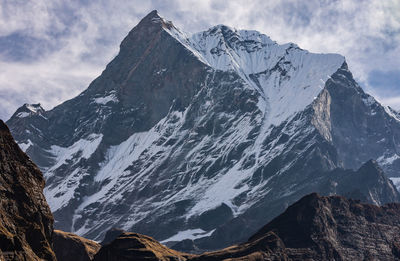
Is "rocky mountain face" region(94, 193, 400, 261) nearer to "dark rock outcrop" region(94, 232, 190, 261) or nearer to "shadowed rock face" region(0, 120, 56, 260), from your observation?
"dark rock outcrop" region(94, 232, 190, 261)

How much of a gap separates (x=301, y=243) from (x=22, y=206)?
9536 centimetres

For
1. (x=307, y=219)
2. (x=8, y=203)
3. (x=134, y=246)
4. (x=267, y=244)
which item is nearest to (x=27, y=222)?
(x=8, y=203)

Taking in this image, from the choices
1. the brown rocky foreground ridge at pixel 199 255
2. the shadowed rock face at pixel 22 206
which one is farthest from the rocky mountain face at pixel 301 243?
the shadowed rock face at pixel 22 206

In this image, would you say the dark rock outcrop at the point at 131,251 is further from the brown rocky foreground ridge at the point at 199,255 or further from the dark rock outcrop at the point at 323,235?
the dark rock outcrop at the point at 323,235

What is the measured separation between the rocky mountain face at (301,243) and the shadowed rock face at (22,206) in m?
60.5

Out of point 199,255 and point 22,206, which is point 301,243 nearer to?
point 199,255

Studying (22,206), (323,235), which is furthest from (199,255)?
(22,206)

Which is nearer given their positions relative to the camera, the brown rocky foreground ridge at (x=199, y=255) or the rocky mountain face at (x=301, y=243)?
the brown rocky foreground ridge at (x=199, y=255)

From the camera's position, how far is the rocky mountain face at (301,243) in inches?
6491

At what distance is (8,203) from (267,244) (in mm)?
89092

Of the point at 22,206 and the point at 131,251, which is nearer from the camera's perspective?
the point at 22,206

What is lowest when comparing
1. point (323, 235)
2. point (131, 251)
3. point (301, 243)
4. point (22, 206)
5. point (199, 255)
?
point (301, 243)

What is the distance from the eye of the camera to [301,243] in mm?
178625

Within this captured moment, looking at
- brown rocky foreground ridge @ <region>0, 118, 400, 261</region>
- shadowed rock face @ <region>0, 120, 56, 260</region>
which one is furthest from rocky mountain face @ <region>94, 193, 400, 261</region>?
shadowed rock face @ <region>0, 120, 56, 260</region>
